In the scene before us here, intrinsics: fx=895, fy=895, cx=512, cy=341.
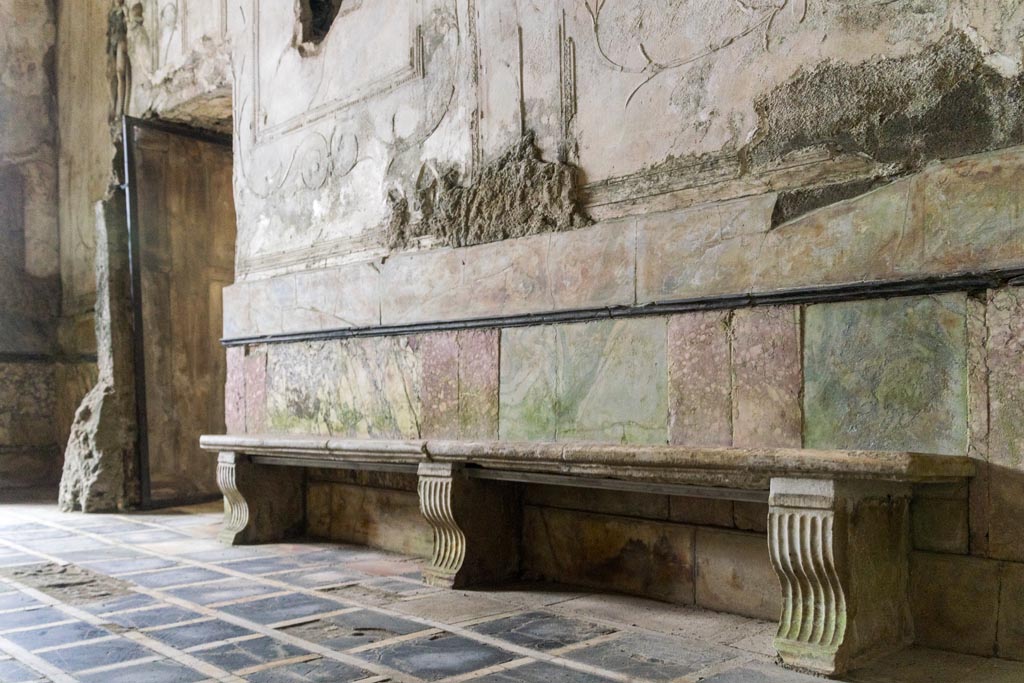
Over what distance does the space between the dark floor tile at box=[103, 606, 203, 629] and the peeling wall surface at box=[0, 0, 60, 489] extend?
6.76m

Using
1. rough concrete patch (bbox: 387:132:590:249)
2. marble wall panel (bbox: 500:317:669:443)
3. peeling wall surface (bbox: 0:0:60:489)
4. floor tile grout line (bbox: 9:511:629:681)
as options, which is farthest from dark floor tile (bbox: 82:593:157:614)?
peeling wall surface (bbox: 0:0:60:489)

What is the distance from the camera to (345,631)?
11.5 ft

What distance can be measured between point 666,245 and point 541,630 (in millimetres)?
1671

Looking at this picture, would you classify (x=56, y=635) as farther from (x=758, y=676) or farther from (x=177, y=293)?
(x=177, y=293)

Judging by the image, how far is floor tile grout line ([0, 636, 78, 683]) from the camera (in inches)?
114

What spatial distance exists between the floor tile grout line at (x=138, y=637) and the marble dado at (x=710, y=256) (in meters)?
2.12

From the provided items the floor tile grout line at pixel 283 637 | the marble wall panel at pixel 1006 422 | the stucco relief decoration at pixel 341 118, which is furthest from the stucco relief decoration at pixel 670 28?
the floor tile grout line at pixel 283 637

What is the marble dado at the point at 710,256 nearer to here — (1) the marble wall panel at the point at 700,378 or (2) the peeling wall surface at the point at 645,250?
(2) the peeling wall surface at the point at 645,250

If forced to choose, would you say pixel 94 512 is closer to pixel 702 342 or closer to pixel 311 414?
pixel 311 414

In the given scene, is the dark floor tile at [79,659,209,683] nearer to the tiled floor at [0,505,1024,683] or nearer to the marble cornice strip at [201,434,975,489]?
the tiled floor at [0,505,1024,683]

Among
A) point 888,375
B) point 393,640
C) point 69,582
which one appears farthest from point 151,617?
point 888,375

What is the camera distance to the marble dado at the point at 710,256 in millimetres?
3031

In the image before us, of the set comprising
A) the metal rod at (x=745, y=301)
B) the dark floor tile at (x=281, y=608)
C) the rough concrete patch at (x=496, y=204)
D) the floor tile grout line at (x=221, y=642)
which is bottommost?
the dark floor tile at (x=281, y=608)

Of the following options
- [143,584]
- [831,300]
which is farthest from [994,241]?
[143,584]
